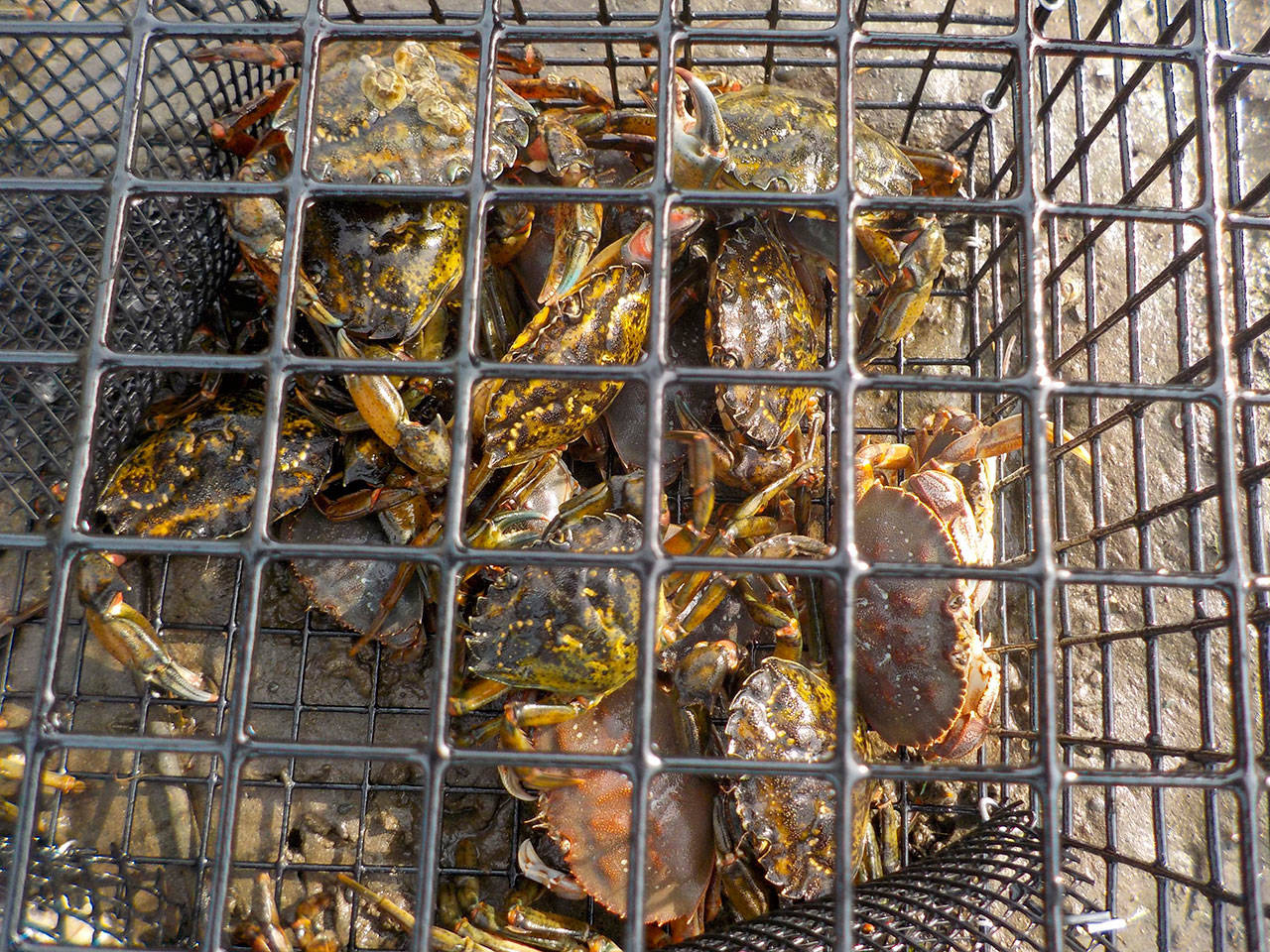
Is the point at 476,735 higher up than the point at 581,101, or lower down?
lower down

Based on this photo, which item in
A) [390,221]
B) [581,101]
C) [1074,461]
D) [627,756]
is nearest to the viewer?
[627,756]

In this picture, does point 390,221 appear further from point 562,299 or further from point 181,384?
point 181,384

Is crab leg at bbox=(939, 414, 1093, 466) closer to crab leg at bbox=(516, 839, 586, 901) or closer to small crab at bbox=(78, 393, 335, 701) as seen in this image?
crab leg at bbox=(516, 839, 586, 901)

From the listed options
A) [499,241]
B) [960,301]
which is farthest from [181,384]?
[960,301]

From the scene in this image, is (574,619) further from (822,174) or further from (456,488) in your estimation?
(822,174)

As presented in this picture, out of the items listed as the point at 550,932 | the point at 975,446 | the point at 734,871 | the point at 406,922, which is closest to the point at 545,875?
the point at 550,932

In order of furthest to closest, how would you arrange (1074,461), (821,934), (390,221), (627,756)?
(1074,461), (390,221), (821,934), (627,756)

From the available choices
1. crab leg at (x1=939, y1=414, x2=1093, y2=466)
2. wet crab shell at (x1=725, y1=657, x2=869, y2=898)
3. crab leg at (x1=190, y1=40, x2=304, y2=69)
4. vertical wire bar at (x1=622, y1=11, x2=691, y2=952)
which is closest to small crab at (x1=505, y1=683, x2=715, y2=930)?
wet crab shell at (x1=725, y1=657, x2=869, y2=898)
